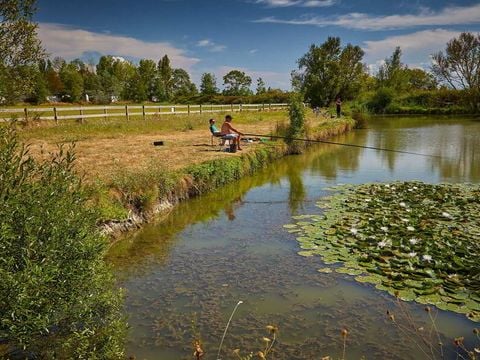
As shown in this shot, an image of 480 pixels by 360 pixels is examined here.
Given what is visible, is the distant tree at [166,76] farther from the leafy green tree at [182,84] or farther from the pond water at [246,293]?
the pond water at [246,293]

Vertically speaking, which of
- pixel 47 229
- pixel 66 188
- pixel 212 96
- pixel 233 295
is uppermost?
pixel 212 96

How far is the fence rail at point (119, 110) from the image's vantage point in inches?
912

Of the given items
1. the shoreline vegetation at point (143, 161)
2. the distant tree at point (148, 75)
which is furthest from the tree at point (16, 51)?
the distant tree at point (148, 75)

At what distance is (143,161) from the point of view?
13086 mm

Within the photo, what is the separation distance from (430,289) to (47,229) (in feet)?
16.6

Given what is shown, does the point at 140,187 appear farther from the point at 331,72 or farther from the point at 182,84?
the point at 182,84

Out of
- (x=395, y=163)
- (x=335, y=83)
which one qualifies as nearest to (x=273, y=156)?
(x=395, y=163)

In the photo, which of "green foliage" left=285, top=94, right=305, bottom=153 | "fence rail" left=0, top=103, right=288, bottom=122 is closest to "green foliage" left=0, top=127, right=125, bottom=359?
"green foliage" left=285, top=94, right=305, bottom=153

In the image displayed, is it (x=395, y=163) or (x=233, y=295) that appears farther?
(x=395, y=163)

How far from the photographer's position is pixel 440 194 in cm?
1086

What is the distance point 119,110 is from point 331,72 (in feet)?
106

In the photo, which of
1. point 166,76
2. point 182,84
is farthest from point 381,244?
point 182,84

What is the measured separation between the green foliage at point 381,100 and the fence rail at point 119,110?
46.3 feet

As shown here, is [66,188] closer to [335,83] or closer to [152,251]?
[152,251]
